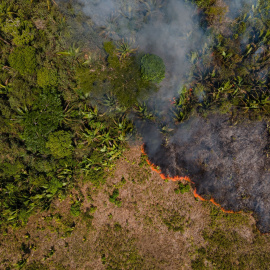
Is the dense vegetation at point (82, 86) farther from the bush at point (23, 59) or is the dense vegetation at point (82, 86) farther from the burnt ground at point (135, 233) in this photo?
the burnt ground at point (135, 233)

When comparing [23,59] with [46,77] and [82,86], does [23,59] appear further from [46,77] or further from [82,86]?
[82,86]

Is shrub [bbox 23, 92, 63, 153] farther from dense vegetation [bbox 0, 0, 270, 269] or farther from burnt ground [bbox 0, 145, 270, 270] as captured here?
burnt ground [bbox 0, 145, 270, 270]

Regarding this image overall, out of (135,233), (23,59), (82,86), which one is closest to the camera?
(23,59)

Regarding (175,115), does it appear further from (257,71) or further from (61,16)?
(61,16)

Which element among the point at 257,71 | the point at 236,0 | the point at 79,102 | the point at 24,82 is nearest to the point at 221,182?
the point at 257,71

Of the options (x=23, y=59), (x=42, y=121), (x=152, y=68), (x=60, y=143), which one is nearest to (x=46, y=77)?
(x=23, y=59)

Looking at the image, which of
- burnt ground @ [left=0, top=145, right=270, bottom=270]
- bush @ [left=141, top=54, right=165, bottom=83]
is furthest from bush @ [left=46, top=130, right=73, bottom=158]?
bush @ [left=141, top=54, right=165, bottom=83]
